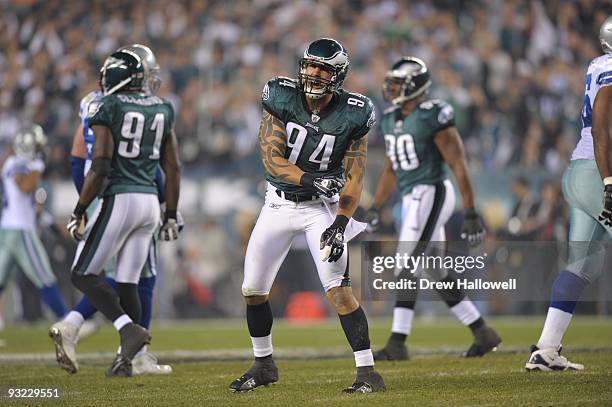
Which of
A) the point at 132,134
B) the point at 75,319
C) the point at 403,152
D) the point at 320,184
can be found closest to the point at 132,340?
the point at 75,319

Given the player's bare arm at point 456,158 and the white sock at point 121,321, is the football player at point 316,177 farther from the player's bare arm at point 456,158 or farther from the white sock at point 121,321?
the player's bare arm at point 456,158

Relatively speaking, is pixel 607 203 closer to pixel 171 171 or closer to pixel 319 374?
pixel 319 374

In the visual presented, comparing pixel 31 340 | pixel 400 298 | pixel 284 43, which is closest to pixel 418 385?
pixel 400 298

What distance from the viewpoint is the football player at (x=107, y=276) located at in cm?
632

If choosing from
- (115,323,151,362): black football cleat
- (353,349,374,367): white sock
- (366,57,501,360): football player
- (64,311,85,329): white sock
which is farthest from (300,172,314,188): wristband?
(366,57,501,360): football player

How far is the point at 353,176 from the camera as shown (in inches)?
210

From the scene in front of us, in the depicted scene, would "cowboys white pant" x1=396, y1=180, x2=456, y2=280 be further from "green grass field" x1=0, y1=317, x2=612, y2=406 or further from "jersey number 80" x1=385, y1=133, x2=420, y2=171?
"green grass field" x1=0, y1=317, x2=612, y2=406

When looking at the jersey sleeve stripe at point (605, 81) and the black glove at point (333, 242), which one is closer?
the black glove at point (333, 242)

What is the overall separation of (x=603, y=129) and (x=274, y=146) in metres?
1.80

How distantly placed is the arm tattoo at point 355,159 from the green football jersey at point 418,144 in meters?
2.24

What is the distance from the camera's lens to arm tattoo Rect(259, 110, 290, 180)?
532cm

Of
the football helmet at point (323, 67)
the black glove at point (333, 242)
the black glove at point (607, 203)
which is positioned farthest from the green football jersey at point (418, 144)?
the black glove at point (333, 242)

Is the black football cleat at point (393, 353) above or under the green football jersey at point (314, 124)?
under

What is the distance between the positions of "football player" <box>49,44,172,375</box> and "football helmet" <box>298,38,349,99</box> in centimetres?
170
